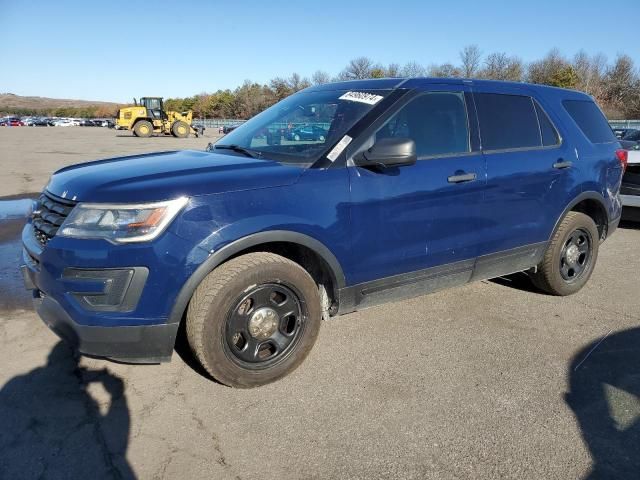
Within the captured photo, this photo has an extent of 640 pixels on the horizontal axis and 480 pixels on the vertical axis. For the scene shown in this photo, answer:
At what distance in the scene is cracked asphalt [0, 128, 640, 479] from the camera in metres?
2.37

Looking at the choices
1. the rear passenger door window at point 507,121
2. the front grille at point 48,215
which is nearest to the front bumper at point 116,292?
the front grille at point 48,215

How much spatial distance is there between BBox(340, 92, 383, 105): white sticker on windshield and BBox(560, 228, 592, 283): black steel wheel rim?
2379 mm

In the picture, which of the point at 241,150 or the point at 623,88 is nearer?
the point at 241,150

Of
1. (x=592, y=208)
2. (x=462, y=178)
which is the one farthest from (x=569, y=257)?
(x=462, y=178)

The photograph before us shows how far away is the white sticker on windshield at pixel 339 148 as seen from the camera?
122 inches

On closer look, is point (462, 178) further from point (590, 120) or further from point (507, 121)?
point (590, 120)

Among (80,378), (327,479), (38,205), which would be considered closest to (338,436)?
(327,479)

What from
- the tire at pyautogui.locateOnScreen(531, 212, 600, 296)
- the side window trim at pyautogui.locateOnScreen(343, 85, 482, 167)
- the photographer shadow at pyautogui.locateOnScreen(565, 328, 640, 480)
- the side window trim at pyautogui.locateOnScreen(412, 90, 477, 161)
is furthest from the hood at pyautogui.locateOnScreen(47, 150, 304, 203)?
the tire at pyautogui.locateOnScreen(531, 212, 600, 296)

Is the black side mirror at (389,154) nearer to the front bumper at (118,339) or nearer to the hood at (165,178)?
the hood at (165,178)

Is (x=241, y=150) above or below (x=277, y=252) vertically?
above

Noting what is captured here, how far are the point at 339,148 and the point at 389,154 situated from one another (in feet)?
1.07

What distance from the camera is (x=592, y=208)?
477 centimetres

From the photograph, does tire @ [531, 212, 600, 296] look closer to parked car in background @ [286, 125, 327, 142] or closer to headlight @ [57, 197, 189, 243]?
parked car in background @ [286, 125, 327, 142]

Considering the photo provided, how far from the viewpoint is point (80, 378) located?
307cm
